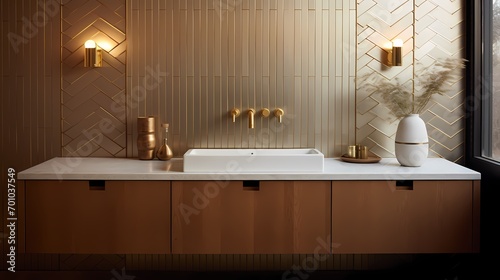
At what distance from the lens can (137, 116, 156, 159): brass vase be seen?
3.36m

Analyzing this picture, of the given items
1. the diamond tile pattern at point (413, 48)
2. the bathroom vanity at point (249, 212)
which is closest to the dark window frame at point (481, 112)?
the diamond tile pattern at point (413, 48)

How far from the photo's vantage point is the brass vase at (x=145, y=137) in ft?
11.0

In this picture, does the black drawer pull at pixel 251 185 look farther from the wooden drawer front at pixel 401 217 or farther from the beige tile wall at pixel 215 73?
the beige tile wall at pixel 215 73

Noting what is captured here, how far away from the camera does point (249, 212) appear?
290 cm

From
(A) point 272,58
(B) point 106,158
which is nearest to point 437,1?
(A) point 272,58

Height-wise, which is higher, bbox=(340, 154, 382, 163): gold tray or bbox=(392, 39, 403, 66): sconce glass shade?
bbox=(392, 39, 403, 66): sconce glass shade

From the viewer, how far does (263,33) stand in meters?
3.45

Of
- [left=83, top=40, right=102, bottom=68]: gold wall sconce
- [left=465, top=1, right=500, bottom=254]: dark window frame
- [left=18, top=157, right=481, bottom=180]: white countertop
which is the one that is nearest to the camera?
[left=18, top=157, right=481, bottom=180]: white countertop

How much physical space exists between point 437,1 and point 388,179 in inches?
57.4

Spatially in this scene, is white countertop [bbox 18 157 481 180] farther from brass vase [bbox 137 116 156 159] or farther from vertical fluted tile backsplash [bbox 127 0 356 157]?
vertical fluted tile backsplash [bbox 127 0 356 157]

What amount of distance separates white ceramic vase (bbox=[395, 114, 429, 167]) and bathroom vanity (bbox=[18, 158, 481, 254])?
7.6 inches

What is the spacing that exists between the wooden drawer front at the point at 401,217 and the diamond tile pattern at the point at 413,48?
711 mm

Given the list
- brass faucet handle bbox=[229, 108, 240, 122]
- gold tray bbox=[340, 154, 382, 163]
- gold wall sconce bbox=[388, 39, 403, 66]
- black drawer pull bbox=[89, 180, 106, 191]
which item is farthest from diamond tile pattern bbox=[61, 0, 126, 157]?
gold wall sconce bbox=[388, 39, 403, 66]

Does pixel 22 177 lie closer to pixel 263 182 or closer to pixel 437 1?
pixel 263 182
